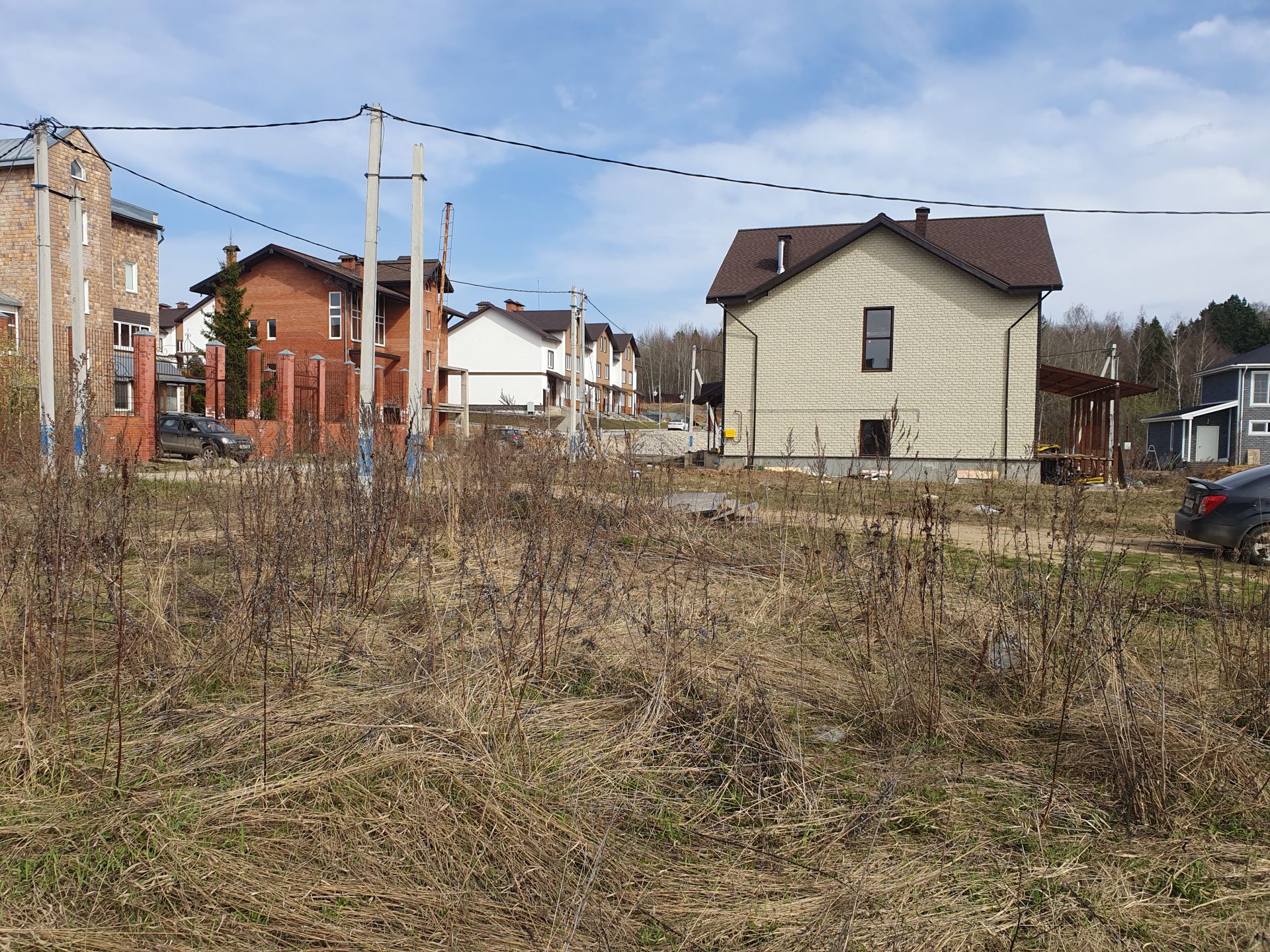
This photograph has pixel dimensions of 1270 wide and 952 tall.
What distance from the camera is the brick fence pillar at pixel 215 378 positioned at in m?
27.9

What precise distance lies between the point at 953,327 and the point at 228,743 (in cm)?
2217

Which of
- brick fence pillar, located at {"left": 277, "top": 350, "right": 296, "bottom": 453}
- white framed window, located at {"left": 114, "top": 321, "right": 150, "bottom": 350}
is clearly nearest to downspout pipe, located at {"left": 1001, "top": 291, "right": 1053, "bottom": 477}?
brick fence pillar, located at {"left": 277, "top": 350, "right": 296, "bottom": 453}

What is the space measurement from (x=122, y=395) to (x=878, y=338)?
22.9 metres

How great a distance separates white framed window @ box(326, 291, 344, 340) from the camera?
1527 inches

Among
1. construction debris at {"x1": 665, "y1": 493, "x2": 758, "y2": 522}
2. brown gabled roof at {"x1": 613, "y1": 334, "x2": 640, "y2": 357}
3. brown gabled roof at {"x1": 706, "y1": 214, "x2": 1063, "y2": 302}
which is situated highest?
brown gabled roof at {"x1": 613, "y1": 334, "x2": 640, "y2": 357}

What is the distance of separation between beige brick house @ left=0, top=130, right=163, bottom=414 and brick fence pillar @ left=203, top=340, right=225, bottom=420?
7.82ft

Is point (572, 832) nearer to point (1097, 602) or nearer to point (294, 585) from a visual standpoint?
point (1097, 602)

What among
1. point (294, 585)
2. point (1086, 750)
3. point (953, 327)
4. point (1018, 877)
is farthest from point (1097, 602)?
point (953, 327)

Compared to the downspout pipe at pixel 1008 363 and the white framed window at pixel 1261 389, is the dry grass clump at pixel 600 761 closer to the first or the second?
the downspout pipe at pixel 1008 363

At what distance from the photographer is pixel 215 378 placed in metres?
27.9

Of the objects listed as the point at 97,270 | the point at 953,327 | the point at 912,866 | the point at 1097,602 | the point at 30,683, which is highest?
the point at 97,270

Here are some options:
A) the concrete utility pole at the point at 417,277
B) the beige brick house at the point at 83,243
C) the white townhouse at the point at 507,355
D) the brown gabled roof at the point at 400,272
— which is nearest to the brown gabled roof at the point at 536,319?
the white townhouse at the point at 507,355

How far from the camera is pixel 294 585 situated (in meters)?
5.05

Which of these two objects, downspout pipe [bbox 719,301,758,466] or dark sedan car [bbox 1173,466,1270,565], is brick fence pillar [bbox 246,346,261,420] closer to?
downspout pipe [bbox 719,301,758,466]
